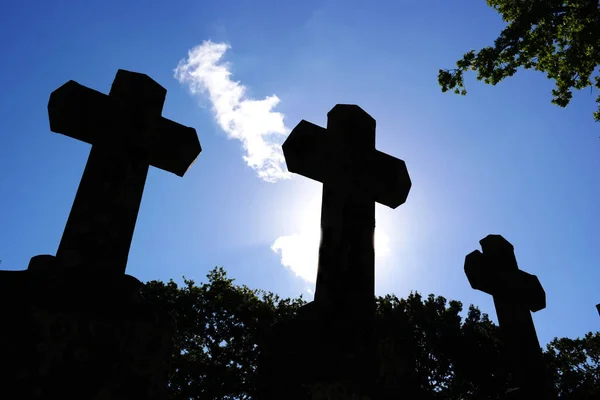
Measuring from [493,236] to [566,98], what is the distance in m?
8.02

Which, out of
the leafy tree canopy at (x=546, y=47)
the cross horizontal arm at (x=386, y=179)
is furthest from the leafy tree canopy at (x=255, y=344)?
the cross horizontal arm at (x=386, y=179)

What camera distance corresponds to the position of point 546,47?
40.4ft

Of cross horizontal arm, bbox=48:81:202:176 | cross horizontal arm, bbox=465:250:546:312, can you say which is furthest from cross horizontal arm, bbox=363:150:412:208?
cross horizontal arm, bbox=465:250:546:312

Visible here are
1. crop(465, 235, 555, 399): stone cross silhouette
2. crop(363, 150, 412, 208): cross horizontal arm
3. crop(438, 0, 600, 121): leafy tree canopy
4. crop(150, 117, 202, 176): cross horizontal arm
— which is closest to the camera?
crop(150, 117, 202, 176): cross horizontal arm

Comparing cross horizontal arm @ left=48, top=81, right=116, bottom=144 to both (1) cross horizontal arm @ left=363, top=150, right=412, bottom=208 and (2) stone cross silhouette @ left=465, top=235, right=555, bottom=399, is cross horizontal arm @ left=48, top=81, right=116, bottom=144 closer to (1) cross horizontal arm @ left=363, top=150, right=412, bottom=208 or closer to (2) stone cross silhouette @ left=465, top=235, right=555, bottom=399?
(1) cross horizontal arm @ left=363, top=150, right=412, bottom=208

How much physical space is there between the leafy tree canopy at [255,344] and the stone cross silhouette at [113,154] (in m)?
17.0

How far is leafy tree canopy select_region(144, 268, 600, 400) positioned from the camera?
1886cm

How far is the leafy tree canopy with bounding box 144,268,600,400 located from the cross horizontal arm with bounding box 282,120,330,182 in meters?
16.4

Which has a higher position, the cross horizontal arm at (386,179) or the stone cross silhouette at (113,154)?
the cross horizontal arm at (386,179)

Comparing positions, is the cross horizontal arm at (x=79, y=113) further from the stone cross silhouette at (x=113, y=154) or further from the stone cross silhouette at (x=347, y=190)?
the stone cross silhouette at (x=347, y=190)

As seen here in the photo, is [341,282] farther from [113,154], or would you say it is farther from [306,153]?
[113,154]

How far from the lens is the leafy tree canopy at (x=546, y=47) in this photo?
10.9 meters

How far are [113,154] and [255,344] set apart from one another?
17161mm

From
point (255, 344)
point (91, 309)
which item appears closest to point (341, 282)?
point (91, 309)
